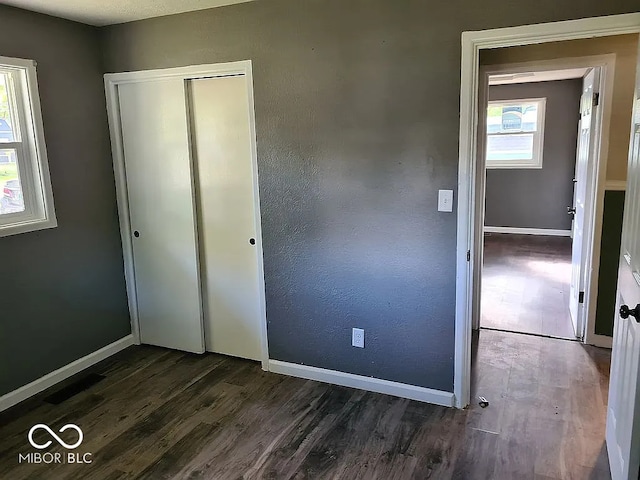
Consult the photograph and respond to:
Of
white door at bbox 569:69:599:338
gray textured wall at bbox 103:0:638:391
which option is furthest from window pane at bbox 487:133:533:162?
gray textured wall at bbox 103:0:638:391

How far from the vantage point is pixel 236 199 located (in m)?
3.25

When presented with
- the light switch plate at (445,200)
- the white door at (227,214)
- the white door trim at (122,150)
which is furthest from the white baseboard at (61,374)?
the light switch plate at (445,200)

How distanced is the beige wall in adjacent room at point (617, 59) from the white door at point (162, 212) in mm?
2232

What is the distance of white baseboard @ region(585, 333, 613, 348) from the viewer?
3492 millimetres

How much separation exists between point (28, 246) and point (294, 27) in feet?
6.79

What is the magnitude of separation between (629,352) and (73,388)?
309 centimetres

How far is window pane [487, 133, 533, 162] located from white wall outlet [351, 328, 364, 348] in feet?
18.2

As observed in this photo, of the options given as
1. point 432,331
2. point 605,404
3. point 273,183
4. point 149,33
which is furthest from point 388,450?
point 149,33

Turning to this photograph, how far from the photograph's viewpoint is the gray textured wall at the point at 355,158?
254cm

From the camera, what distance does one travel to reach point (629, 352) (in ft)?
6.20

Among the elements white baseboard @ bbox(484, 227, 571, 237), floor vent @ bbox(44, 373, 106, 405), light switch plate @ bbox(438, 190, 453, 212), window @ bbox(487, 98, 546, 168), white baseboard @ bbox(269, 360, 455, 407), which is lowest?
floor vent @ bbox(44, 373, 106, 405)

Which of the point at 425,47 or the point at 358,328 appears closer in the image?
the point at 425,47

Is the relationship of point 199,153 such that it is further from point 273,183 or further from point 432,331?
point 432,331

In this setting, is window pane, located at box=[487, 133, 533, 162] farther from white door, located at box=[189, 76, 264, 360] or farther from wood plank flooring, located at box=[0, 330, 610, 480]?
white door, located at box=[189, 76, 264, 360]
